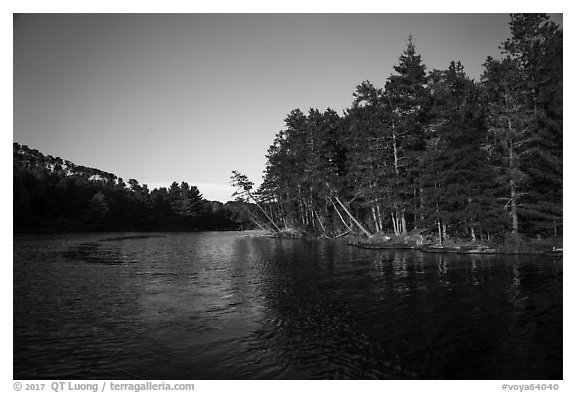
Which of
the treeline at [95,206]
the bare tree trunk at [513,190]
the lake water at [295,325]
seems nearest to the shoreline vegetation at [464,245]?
the bare tree trunk at [513,190]

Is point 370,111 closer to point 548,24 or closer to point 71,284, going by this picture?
point 548,24

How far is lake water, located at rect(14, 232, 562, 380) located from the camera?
8625mm

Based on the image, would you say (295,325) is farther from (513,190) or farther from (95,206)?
→ (95,206)

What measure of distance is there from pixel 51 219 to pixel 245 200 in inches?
2338

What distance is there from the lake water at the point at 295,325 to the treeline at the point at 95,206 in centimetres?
5442

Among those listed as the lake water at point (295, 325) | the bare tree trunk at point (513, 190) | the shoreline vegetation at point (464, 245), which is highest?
the bare tree trunk at point (513, 190)

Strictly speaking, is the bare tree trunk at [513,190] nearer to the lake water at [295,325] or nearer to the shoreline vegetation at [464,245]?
the shoreline vegetation at [464,245]

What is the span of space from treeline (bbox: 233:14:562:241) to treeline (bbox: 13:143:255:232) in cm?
4310

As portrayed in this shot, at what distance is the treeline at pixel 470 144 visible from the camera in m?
28.4

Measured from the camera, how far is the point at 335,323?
11938 millimetres

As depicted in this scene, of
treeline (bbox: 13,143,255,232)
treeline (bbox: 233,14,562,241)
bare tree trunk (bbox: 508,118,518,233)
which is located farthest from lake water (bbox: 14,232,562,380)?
treeline (bbox: 13,143,255,232)

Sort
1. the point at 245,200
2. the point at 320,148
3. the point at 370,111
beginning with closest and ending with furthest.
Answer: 1. the point at 370,111
2. the point at 320,148
3. the point at 245,200

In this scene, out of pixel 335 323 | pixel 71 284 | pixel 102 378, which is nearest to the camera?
pixel 102 378

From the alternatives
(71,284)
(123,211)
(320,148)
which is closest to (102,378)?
(71,284)
